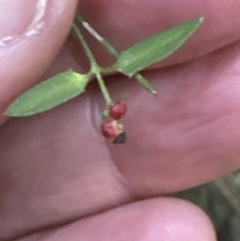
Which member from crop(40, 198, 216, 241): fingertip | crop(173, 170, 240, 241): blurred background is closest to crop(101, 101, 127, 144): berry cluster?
crop(40, 198, 216, 241): fingertip

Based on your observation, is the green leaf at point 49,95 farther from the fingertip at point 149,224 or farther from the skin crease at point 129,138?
the fingertip at point 149,224

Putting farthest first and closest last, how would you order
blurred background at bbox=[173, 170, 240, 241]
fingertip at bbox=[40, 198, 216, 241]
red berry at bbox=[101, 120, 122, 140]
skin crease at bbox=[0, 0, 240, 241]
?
1. blurred background at bbox=[173, 170, 240, 241]
2. fingertip at bbox=[40, 198, 216, 241]
3. skin crease at bbox=[0, 0, 240, 241]
4. red berry at bbox=[101, 120, 122, 140]

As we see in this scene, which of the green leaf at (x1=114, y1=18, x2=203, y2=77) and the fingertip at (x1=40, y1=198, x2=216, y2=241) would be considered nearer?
the green leaf at (x1=114, y1=18, x2=203, y2=77)

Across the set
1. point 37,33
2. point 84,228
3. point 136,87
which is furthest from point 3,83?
point 84,228

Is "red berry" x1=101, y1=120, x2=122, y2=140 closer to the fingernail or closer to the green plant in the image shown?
the green plant

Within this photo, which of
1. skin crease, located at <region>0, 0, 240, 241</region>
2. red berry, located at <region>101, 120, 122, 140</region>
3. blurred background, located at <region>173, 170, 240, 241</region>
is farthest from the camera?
blurred background, located at <region>173, 170, 240, 241</region>

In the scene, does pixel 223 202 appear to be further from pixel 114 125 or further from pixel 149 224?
pixel 114 125

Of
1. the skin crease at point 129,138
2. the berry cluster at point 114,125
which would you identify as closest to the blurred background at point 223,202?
the skin crease at point 129,138
